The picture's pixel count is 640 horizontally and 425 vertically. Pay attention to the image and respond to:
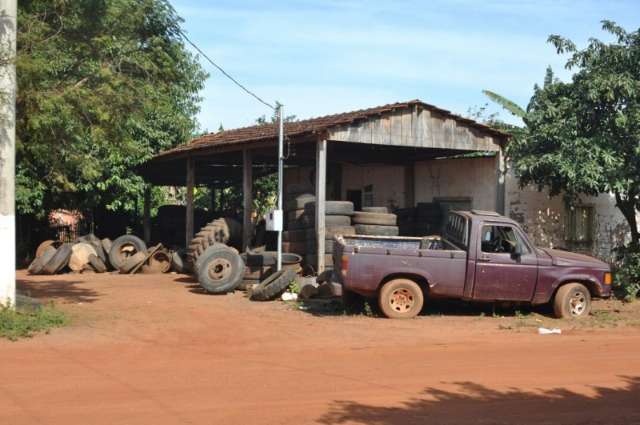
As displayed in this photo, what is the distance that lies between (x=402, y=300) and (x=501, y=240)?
2.05 meters

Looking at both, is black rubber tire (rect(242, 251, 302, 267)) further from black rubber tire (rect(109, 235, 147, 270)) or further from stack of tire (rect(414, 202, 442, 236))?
black rubber tire (rect(109, 235, 147, 270))

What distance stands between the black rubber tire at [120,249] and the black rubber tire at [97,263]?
11.6 inches

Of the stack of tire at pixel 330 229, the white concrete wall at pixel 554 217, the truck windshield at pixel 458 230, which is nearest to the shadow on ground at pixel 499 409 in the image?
the truck windshield at pixel 458 230

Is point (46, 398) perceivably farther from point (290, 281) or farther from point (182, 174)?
point (182, 174)

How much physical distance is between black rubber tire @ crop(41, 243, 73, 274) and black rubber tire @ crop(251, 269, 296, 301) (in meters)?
8.04

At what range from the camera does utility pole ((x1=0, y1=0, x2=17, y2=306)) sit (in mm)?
11320

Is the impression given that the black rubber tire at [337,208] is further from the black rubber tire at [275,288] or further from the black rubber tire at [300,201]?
the black rubber tire at [275,288]

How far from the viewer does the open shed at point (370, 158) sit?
55.6ft

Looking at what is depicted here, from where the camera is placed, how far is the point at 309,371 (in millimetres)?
8430

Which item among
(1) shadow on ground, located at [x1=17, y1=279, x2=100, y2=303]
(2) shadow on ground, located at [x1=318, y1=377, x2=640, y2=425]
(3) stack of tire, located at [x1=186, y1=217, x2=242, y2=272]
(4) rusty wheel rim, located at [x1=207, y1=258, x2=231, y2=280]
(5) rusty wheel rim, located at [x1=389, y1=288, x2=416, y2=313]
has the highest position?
(3) stack of tire, located at [x1=186, y1=217, x2=242, y2=272]

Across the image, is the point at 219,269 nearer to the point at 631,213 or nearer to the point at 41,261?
the point at 41,261

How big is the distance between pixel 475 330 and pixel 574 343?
5.60 ft

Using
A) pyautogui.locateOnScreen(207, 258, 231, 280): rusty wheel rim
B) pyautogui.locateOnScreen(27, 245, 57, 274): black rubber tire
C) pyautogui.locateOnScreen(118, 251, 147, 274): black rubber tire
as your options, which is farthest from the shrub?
pyautogui.locateOnScreen(27, 245, 57, 274): black rubber tire

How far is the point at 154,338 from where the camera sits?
10758mm
